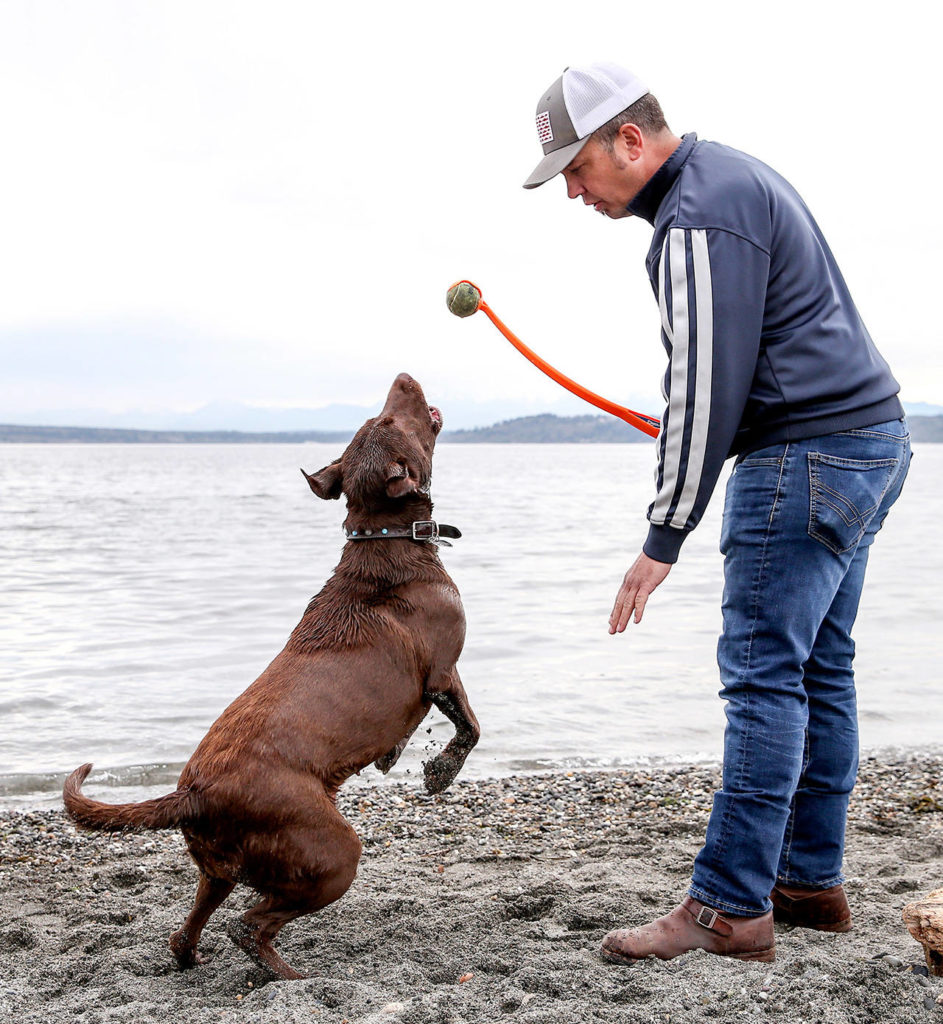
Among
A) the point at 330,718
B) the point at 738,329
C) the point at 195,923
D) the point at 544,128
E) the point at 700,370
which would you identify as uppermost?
the point at 544,128

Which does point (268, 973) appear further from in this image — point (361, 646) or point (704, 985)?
point (704, 985)

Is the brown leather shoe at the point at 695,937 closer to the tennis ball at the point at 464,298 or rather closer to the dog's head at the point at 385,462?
the dog's head at the point at 385,462

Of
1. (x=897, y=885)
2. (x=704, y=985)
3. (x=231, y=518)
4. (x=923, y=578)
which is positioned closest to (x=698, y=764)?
(x=897, y=885)

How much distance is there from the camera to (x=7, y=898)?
15.1 ft

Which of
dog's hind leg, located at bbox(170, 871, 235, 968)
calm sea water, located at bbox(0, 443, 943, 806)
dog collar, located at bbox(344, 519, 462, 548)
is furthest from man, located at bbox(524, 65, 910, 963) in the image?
calm sea water, located at bbox(0, 443, 943, 806)

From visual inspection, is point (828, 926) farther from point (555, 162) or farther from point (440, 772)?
point (555, 162)

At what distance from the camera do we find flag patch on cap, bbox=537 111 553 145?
3.27 metres

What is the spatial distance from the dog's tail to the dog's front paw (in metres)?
1.11

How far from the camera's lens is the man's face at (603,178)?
10.8 ft

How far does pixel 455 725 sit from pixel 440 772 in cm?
22

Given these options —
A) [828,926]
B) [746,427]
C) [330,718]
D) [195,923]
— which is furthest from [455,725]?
[746,427]

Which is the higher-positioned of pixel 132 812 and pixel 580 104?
pixel 580 104

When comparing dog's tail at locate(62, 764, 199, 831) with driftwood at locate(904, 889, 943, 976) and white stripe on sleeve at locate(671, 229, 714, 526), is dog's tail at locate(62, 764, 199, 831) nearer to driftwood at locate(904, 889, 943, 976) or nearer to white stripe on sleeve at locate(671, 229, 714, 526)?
white stripe on sleeve at locate(671, 229, 714, 526)

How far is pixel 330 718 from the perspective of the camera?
3.49 metres
